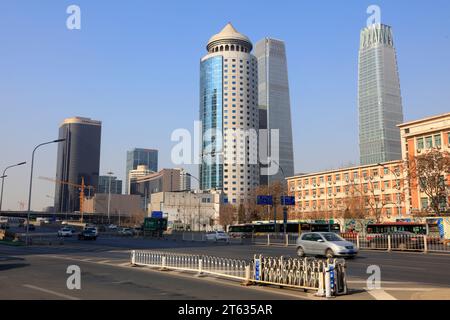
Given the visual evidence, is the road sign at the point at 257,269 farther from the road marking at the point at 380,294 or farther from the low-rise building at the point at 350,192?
the low-rise building at the point at 350,192

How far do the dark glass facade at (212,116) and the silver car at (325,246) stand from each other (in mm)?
146080

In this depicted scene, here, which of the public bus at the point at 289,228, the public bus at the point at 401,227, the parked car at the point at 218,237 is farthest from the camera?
the public bus at the point at 289,228

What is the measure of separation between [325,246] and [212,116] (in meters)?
155

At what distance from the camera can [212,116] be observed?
176 metres

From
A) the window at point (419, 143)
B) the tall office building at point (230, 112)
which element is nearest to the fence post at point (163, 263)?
the window at point (419, 143)

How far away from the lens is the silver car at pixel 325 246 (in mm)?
21797

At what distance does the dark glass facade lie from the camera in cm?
17375

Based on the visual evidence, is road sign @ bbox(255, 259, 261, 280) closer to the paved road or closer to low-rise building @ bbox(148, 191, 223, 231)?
the paved road

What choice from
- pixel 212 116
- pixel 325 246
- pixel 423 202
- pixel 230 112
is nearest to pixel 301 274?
pixel 325 246

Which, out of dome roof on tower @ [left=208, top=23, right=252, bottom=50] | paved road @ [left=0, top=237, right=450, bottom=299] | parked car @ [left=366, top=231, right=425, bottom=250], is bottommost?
paved road @ [left=0, top=237, right=450, bottom=299]

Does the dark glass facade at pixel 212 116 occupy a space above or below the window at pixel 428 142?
above

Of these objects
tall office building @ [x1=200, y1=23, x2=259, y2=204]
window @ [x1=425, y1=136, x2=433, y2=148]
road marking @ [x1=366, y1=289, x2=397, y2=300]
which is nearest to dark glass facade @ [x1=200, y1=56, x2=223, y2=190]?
tall office building @ [x1=200, y1=23, x2=259, y2=204]
